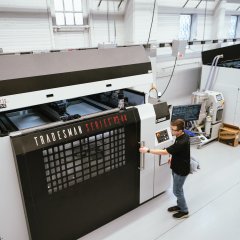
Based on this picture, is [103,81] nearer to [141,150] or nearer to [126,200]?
[141,150]

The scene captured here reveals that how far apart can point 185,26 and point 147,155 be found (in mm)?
4512

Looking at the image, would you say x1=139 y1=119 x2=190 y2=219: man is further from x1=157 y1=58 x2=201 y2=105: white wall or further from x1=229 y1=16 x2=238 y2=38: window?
x1=229 y1=16 x2=238 y2=38: window

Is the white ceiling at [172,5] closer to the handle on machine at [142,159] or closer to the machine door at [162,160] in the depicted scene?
the machine door at [162,160]

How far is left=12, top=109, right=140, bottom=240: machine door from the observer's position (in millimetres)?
1773

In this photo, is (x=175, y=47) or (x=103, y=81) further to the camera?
(x=175, y=47)

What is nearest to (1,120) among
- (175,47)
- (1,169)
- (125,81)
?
(1,169)

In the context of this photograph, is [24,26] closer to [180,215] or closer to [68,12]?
[68,12]

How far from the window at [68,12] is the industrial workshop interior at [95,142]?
2 centimetres

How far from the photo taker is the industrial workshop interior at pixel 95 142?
1.76 metres

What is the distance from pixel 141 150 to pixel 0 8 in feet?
8.97

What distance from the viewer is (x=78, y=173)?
202 cm

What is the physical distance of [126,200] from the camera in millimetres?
2465

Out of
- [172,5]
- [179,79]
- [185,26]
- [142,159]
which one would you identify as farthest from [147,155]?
[185,26]

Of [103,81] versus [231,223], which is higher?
[103,81]
